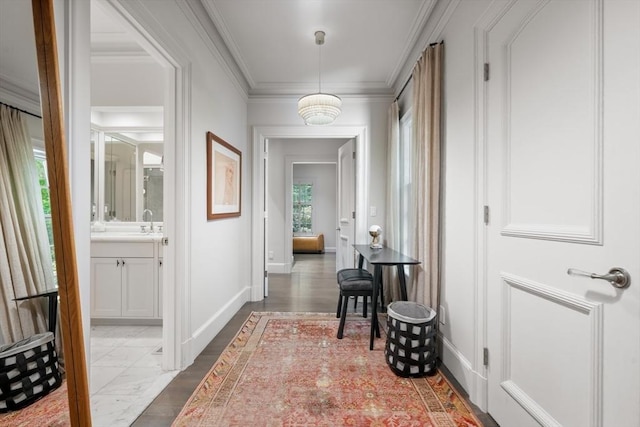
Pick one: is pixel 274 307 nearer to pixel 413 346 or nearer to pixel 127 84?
pixel 413 346

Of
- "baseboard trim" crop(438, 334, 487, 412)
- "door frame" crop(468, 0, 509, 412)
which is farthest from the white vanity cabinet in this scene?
"door frame" crop(468, 0, 509, 412)

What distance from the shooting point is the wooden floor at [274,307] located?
5.15ft

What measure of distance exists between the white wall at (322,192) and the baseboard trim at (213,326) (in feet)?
16.9

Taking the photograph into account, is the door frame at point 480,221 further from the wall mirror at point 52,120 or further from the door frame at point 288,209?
the door frame at point 288,209

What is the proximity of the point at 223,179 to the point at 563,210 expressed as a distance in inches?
98.3

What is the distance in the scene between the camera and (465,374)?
1750 millimetres

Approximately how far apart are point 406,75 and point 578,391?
9.41 feet

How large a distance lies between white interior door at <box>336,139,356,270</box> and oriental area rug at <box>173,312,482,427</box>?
157 cm

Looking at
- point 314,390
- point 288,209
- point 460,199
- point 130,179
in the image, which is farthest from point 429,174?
point 288,209

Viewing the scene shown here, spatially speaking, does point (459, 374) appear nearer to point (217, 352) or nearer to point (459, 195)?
point (459, 195)

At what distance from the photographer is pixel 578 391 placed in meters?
1.05

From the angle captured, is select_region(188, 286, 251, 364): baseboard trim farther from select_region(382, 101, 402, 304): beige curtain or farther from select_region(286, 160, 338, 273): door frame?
select_region(286, 160, 338, 273): door frame

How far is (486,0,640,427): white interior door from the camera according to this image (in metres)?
0.89

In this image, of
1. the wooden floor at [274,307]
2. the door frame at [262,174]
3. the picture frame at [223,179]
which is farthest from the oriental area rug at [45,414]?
the door frame at [262,174]
